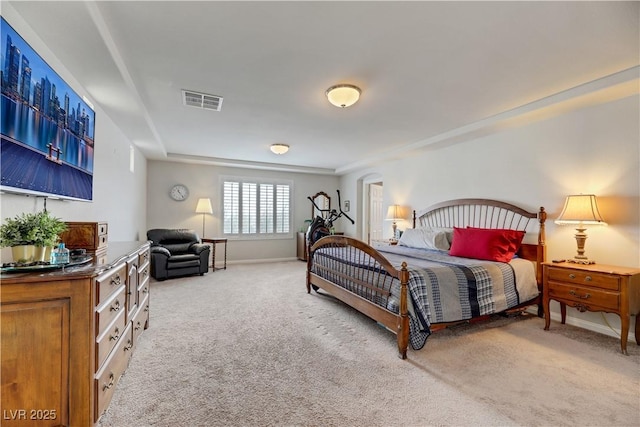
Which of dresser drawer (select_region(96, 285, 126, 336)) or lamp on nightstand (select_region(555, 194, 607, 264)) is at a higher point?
lamp on nightstand (select_region(555, 194, 607, 264))

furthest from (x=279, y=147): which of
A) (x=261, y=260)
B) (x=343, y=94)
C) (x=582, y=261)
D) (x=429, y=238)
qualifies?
(x=582, y=261)

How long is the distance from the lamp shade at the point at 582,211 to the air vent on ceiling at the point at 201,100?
3.96 m

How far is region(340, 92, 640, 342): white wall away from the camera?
9.64ft

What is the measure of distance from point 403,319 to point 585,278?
6.22 feet

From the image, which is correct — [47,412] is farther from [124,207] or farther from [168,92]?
[124,207]

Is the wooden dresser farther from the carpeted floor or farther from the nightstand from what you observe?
the nightstand

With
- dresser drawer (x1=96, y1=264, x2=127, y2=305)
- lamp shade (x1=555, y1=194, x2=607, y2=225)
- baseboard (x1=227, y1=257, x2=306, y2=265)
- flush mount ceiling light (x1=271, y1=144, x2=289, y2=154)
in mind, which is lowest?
baseboard (x1=227, y1=257, x2=306, y2=265)

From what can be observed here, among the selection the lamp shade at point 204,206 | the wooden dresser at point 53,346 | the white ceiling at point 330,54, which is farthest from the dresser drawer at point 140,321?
the lamp shade at point 204,206

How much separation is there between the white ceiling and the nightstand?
182 centimetres

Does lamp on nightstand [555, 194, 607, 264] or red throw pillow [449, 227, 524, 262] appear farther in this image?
red throw pillow [449, 227, 524, 262]

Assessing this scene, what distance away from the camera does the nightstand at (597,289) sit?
101 inches

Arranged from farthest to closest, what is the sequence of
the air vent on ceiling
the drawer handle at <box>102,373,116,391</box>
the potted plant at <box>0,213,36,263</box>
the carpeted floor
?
the air vent on ceiling → the carpeted floor → the drawer handle at <box>102,373,116,391</box> → the potted plant at <box>0,213,36,263</box>

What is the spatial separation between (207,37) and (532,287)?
4.16 meters

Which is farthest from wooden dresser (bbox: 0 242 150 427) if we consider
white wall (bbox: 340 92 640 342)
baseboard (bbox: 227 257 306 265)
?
baseboard (bbox: 227 257 306 265)
